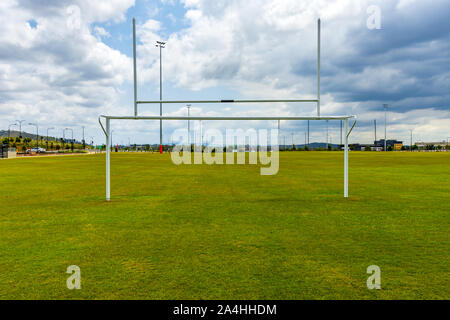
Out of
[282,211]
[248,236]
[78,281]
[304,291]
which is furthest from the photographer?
[282,211]

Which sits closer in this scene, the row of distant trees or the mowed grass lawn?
the mowed grass lawn

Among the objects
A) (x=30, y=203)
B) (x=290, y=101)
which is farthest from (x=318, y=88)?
(x=30, y=203)

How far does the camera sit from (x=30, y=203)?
31.9ft

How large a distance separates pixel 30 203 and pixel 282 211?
25.8ft

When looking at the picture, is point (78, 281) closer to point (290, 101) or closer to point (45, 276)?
point (45, 276)

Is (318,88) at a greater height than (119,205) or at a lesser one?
greater

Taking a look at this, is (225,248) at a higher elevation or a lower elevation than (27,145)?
lower

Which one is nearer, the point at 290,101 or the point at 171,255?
the point at 171,255

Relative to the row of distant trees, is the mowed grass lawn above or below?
below

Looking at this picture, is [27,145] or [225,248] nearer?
[225,248]

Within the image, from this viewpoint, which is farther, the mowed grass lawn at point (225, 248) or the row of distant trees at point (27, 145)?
the row of distant trees at point (27, 145)

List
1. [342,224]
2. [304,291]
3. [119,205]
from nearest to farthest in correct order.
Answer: [304,291], [342,224], [119,205]

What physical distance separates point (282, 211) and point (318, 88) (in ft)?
12.9

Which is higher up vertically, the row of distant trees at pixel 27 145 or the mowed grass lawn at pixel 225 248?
the row of distant trees at pixel 27 145
